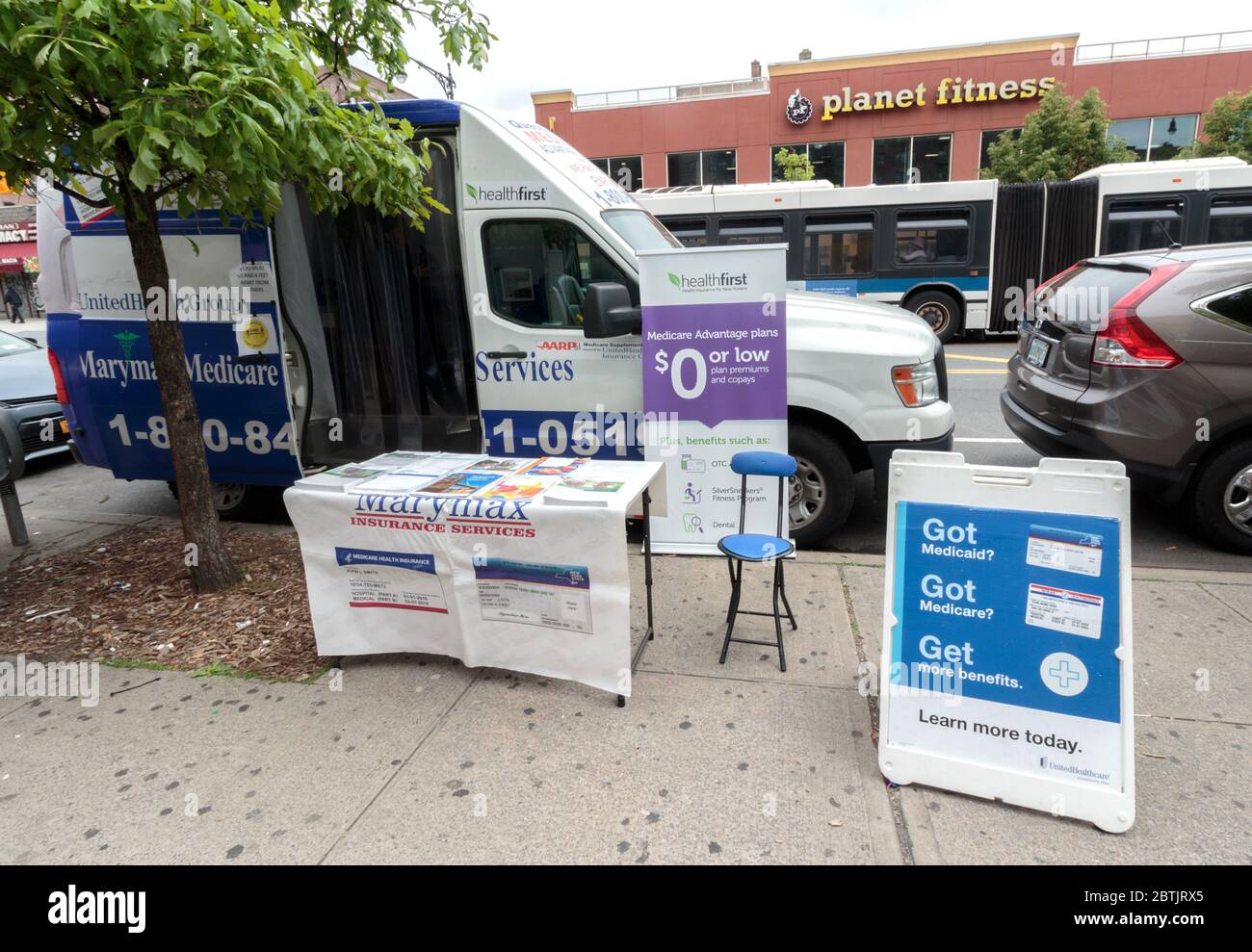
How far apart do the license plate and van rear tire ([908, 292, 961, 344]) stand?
9.56m

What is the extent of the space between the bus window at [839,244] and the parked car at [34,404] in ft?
40.5

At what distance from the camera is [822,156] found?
29.7 metres

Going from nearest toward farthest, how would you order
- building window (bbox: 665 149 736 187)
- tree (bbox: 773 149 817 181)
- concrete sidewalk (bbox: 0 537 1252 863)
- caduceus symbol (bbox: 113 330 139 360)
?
concrete sidewalk (bbox: 0 537 1252 863) → caduceus symbol (bbox: 113 330 139 360) → tree (bbox: 773 149 817 181) → building window (bbox: 665 149 736 187)

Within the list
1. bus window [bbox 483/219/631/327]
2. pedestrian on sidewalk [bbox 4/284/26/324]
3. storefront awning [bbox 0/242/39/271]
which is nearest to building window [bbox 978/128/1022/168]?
bus window [bbox 483/219/631/327]

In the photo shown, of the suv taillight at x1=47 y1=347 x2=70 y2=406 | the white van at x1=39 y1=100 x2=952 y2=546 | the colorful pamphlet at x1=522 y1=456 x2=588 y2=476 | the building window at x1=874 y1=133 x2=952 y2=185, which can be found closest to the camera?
the colorful pamphlet at x1=522 y1=456 x2=588 y2=476

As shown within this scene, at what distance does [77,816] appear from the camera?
2895 millimetres

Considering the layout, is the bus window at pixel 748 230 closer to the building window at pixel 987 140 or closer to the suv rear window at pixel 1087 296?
the suv rear window at pixel 1087 296

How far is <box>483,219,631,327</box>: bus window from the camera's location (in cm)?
502

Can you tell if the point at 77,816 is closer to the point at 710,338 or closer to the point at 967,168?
the point at 710,338

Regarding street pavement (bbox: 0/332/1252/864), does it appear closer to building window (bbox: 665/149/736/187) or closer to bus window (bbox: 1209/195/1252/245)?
bus window (bbox: 1209/195/1252/245)

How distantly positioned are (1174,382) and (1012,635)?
10.0ft
